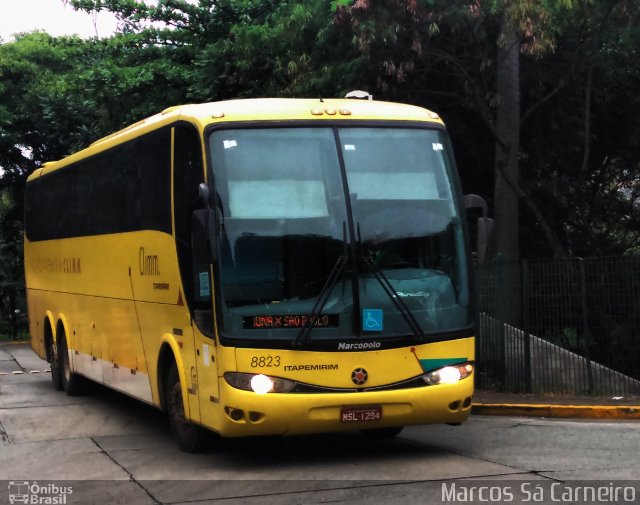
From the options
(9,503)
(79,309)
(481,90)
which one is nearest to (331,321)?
(9,503)

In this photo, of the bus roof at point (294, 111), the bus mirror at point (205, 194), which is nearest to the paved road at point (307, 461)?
the bus mirror at point (205, 194)

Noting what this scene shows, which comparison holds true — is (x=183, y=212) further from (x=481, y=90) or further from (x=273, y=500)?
(x=481, y=90)

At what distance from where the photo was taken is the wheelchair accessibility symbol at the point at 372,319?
860cm

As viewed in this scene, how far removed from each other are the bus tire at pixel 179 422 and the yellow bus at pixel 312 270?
0.02 meters

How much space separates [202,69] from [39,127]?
10.5 metres

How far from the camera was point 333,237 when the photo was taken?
8.66 meters

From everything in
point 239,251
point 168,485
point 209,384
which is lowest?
point 168,485

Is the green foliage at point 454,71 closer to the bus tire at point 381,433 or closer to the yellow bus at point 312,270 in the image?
the yellow bus at point 312,270

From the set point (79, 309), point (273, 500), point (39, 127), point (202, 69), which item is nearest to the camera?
point (273, 500)

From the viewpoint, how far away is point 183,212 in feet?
30.9

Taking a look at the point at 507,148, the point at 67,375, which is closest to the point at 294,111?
the point at 67,375

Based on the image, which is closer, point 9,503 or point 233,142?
point 9,503

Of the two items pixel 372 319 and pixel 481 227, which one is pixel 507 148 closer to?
pixel 481 227

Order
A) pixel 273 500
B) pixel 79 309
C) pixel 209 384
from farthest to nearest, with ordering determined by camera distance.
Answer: pixel 79 309 < pixel 209 384 < pixel 273 500
